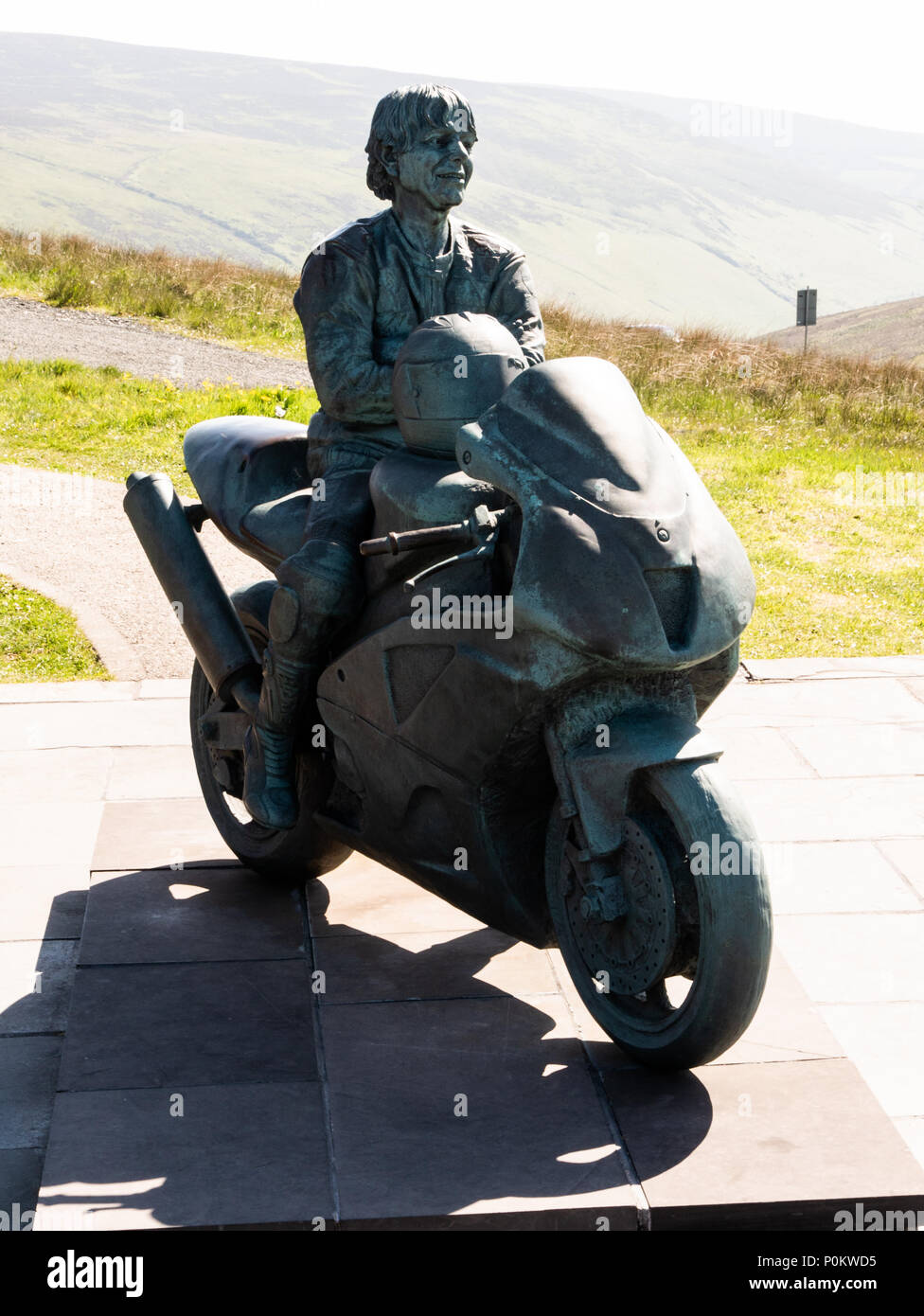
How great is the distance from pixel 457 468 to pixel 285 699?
853 mm

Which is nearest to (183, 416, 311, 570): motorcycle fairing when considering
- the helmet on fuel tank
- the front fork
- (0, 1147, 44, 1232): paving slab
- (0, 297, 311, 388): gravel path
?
the helmet on fuel tank

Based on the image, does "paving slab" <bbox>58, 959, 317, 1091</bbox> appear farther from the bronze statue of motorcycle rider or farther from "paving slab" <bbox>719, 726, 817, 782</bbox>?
"paving slab" <bbox>719, 726, 817, 782</bbox>

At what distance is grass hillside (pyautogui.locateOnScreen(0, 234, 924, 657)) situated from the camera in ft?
29.6

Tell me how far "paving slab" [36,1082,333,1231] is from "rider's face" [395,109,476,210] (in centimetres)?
223

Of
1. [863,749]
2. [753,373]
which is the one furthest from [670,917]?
[753,373]

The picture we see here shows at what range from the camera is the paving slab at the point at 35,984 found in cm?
408

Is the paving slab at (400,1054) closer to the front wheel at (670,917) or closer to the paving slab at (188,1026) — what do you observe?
the paving slab at (188,1026)

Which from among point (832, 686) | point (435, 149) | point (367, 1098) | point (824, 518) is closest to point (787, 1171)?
point (367, 1098)

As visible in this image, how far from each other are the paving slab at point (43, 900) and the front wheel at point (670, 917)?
5.82 ft

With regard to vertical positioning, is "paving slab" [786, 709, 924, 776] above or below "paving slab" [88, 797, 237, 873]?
below

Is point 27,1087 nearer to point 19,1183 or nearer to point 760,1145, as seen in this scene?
point 19,1183

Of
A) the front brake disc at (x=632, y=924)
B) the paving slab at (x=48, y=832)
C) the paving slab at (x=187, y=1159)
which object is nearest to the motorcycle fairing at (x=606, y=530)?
the front brake disc at (x=632, y=924)

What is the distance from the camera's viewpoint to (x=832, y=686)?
698 centimetres

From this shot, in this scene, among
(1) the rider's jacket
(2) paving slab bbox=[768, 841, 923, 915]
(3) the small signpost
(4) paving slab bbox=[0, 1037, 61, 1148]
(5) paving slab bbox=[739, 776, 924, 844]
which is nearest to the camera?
(4) paving slab bbox=[0, 1037, 61, 1148]
